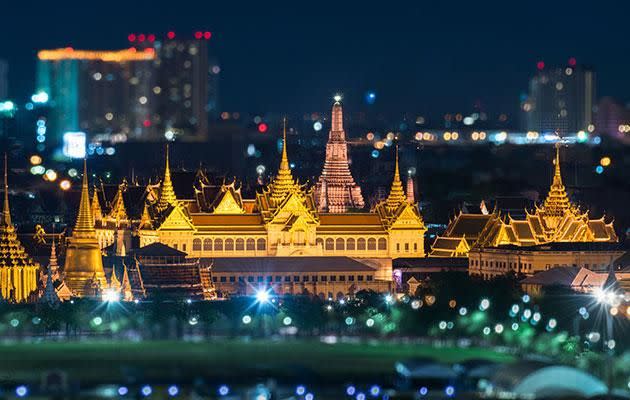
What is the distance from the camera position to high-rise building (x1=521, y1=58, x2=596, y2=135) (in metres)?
113

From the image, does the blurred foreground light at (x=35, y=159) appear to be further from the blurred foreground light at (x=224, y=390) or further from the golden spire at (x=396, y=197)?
the blurred foreground light at (x=224, y=390)

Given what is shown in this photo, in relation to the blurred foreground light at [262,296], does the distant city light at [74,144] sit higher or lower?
higher

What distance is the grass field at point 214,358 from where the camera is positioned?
5941 centimetres

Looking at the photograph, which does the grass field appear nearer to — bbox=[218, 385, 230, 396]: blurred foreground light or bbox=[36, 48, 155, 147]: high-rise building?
bbox=[218, 385, 230, 396]: blurred foreground light

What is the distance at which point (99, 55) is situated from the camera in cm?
16150

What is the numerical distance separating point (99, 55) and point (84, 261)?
75995 mm

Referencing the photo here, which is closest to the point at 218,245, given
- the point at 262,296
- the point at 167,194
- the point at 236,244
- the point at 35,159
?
the point at 236,244

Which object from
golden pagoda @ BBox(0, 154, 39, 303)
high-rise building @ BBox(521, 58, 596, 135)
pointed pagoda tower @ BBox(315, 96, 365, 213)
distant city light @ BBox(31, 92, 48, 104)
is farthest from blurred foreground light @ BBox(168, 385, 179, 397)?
distant city light @ BBox(31, 92, 48, 104)

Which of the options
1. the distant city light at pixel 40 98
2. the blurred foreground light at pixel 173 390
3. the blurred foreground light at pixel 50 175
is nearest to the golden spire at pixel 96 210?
the blurred foreground light at pixel 50 175

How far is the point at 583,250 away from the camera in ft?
307

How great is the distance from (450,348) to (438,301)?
9.65 metres

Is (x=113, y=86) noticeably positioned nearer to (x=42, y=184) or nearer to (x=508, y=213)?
(x=42, y=184)

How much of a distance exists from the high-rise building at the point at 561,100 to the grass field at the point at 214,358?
45714 millimetres

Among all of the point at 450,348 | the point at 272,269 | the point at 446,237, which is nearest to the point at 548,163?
the point at 446,237
